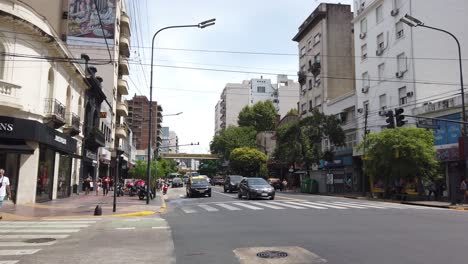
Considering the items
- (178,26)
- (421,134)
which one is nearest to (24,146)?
(178,26)

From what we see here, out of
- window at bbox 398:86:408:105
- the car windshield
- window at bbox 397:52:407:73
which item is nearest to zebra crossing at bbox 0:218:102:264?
the car windshield

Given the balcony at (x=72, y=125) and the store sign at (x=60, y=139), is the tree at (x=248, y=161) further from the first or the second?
the store sign at (x=60, y=139)

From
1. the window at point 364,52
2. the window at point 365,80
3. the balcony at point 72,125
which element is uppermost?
the window at point 364,52

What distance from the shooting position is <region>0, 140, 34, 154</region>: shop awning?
21984mm

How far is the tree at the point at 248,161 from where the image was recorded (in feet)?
261

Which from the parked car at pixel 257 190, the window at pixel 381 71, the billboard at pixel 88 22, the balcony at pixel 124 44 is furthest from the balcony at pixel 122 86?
the window at pixel 381 71

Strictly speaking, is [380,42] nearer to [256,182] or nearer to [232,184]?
[232,184]

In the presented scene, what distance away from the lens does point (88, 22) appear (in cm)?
4700

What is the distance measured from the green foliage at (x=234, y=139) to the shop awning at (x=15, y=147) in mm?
69675

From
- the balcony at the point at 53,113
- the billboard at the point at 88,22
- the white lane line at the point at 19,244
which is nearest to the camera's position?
the white lane line at the point at 19,244

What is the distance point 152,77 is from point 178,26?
342 cm

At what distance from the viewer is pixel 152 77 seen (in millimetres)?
27188

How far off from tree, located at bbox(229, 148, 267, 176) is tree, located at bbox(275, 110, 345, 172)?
30206 millimetres

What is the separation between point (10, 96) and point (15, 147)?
8.31 feet
